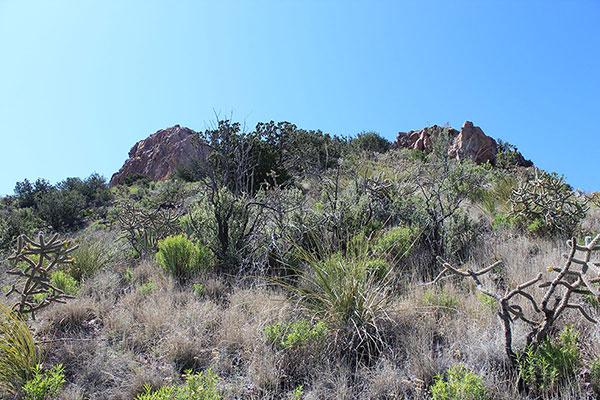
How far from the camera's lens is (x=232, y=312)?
3.85 metres

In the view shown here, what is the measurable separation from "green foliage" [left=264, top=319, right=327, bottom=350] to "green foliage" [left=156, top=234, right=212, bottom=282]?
7.41 ft

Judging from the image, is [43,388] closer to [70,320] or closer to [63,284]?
[70,320]

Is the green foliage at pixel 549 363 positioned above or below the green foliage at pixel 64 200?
below

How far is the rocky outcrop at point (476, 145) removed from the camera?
61.3 ft

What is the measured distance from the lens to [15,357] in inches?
123

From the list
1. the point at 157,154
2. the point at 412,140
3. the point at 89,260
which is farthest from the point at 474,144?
the point at 157,154

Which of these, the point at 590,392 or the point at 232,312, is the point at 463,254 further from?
the point at 232,312

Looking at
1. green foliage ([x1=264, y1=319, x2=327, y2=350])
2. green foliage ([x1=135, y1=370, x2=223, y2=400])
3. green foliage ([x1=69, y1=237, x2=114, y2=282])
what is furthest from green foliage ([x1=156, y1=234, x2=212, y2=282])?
green foliage ([x1=135, y1=370, x2=223, y2=400])

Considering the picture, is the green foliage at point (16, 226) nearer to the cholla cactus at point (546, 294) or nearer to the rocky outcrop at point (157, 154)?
the cholla cactus at point (546, 294)

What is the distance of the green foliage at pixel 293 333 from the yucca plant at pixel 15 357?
1.99 m

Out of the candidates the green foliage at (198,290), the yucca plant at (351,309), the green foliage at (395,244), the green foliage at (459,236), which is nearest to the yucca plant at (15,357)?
the green foliage at (198,290)

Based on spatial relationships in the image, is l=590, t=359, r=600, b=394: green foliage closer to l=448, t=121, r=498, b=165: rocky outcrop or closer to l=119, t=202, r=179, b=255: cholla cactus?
l=119, t=202, r=179, b=255: cholla cactus

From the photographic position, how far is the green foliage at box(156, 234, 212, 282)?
5.29 metres

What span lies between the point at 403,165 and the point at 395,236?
18.9 ft
